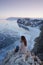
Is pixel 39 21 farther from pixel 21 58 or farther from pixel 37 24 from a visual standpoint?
pixel 21 58

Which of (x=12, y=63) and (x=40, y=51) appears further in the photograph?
(x=40, y=51)

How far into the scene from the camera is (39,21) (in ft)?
42.5

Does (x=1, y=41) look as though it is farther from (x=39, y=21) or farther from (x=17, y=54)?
(x=39, y=21)

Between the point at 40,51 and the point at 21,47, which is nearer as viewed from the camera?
the point at 21,47

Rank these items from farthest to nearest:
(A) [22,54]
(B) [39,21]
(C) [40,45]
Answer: (B) [39,21]
(C) [40,45]
(A) [22,54]

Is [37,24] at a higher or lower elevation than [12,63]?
lower

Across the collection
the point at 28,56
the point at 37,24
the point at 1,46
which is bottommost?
the point at 37,24

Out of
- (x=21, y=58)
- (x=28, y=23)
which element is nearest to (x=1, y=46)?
(x=21, y=58)

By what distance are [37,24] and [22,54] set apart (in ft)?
27.8

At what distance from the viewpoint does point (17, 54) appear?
3998mm

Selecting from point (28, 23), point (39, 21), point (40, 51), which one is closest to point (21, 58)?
point (40, 51)

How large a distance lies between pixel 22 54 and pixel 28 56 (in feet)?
0.55

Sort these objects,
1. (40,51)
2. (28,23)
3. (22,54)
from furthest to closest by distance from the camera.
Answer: (28,23) < (40,51) < (22,54)

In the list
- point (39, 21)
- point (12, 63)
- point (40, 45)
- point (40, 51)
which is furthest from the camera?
point (39, 21)
